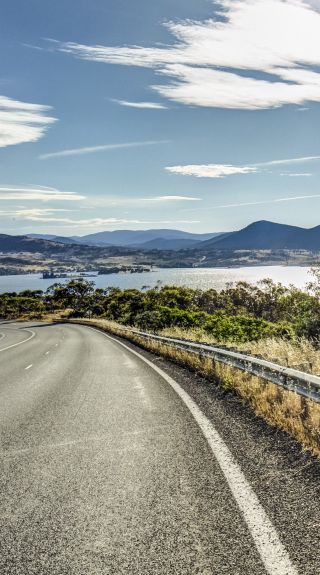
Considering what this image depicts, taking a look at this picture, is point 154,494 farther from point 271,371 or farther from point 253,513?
point 271,371

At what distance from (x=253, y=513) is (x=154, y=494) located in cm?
92

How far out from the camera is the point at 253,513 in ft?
12.4

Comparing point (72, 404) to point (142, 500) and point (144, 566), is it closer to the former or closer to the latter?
point (142, 500)

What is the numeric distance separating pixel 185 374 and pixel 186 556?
9.47m

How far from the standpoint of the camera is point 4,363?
727 inches

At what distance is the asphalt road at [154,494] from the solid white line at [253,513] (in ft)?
0.04

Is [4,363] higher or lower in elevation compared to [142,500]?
lower

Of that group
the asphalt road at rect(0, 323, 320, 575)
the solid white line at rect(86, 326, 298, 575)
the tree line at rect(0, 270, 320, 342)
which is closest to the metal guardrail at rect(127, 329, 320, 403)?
the asphalt road at rect(0, 323, 320, 575)

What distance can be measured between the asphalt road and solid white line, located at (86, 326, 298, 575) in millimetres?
12

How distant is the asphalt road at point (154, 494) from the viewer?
3137 mm

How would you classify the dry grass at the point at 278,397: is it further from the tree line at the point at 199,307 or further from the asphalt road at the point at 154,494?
the tree line at the point at 199,307

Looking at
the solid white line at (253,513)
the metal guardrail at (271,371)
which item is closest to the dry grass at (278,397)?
the metal guardrail at (271,371)

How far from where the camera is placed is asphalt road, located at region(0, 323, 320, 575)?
10.3 ft

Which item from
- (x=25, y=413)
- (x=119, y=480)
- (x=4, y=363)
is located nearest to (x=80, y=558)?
A: (x=119, y=480)
